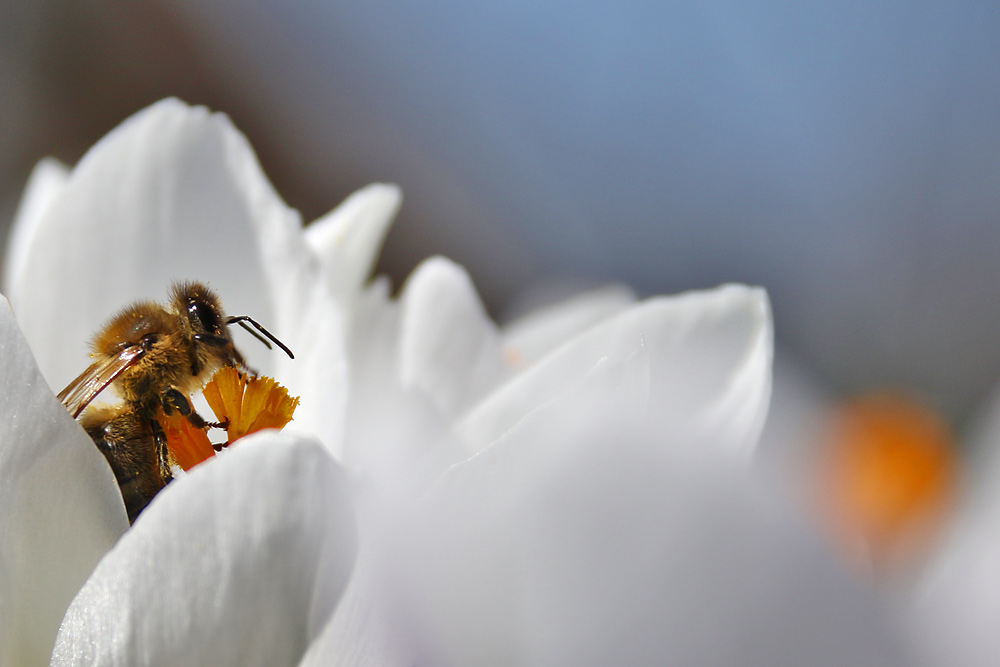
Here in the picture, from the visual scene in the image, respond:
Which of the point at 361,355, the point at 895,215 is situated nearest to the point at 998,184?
the point at 895,215

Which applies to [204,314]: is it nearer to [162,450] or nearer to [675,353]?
[162,450]

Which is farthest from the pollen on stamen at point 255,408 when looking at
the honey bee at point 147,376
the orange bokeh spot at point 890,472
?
the orange bokeh spot at point 890,472

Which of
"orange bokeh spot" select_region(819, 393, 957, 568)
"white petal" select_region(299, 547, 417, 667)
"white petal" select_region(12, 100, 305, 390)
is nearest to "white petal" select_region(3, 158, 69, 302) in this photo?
"white petal" select_region(12, 100, 305, 390)

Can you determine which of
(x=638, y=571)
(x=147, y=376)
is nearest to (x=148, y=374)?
(x=147, y=376)

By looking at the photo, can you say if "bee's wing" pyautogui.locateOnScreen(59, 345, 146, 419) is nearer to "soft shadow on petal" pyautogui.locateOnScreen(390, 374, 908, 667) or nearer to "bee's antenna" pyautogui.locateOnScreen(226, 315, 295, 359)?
"bee's antenna" pyautogui.locateOnScreen(226, 315, 295, 359)

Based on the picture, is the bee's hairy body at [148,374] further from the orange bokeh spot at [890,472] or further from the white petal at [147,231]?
the orange bokeh spot at [890,472]

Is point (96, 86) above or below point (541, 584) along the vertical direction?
above

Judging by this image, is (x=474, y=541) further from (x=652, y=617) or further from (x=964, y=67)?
(x=964, y=67)

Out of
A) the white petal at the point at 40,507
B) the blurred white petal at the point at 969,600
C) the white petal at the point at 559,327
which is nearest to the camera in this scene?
the blurred white petal at the point at 969,600
